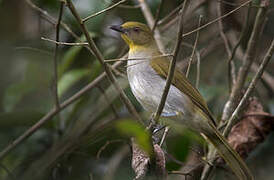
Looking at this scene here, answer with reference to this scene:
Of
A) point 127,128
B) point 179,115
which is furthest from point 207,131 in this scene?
→ point 127,128

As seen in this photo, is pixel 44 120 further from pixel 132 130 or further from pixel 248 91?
pixel 132 130

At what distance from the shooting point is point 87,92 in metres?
4.20

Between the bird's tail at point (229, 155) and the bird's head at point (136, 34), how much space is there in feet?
3.58

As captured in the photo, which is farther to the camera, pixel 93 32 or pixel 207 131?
pixel 93 32

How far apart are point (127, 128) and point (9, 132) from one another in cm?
267

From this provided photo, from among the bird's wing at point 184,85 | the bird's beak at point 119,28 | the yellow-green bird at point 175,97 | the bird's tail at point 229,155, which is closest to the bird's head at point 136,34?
the bird's beak at point 119,28

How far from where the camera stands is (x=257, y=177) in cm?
423

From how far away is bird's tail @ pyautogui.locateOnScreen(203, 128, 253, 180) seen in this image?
3309 mm

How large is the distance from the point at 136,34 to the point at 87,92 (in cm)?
66

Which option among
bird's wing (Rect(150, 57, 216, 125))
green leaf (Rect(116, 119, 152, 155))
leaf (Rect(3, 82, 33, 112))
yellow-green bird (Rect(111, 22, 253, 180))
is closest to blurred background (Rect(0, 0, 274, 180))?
leaf (Rect(3, 82, 33, 112))

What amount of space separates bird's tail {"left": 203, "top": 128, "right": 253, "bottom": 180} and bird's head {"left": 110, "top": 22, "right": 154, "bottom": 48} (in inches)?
43.0

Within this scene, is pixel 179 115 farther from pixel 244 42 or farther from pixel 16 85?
pixel 244 42

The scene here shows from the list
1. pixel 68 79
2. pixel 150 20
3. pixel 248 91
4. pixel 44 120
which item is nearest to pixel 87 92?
pixel 68 79

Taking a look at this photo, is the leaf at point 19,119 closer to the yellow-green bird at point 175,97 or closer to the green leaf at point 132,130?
the yellow-green bird at point 175,97
